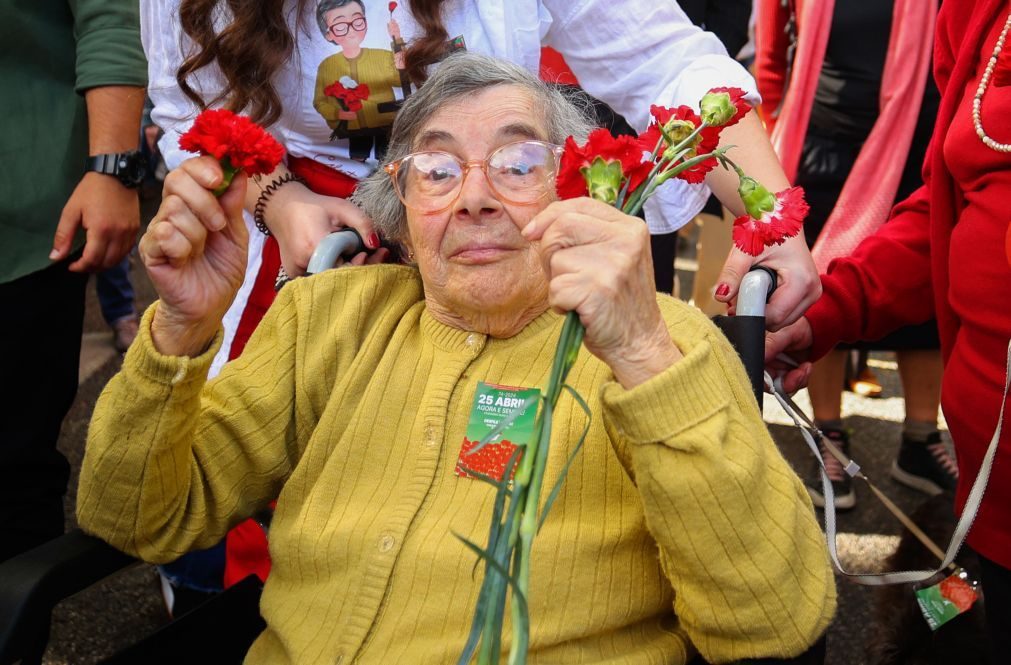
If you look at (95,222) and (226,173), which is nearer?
(226,173)

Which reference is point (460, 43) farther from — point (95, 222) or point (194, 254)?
point (95, 222)

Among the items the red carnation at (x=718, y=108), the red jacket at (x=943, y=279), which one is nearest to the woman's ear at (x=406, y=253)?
the red jacket at (x=943, y=279)

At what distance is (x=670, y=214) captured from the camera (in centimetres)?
254

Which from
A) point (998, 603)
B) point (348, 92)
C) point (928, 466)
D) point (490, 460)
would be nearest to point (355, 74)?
point (348, 92)

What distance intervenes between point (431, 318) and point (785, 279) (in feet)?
2.46

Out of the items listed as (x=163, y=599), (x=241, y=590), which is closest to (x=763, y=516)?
(x=241, y=590)

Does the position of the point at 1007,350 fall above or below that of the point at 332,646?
above

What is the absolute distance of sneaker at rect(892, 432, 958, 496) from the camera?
13.8ft

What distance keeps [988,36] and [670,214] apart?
32.8 inches

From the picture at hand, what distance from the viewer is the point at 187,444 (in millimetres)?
1902

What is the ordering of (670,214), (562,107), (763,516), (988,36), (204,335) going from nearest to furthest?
(763,516), (204,335), (988,36), (562,107), (670,214)

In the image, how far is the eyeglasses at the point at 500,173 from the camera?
1.97 metres

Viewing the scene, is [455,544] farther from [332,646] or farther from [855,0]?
[855,0]

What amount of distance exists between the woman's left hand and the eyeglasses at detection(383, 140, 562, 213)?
0.59 meters
